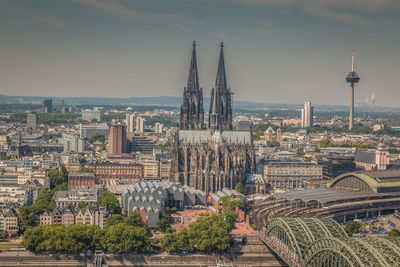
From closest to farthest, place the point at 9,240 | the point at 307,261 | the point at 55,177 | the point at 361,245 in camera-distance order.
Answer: the point at 361,245, the point at 307,261, the point at 9,240, the point at 55,177

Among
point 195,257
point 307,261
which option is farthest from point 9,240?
point 307,261

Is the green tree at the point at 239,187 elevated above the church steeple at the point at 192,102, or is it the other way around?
the church steeple at the point at 192,102

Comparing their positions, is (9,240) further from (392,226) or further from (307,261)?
(392,226)

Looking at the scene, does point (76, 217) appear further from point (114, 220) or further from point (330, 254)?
point (330, 254)

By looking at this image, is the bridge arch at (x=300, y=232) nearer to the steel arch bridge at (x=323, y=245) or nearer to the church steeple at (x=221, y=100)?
the steel arch bridge at (x=323, y=245)

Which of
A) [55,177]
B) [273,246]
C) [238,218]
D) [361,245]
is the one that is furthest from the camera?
[55,177]

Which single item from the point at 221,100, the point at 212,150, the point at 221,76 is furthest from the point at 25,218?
the point at 221,76

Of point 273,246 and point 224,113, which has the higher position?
point 224,113

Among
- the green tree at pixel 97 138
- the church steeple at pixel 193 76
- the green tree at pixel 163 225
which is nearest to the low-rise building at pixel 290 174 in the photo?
the church steeple at pixel 193 76
